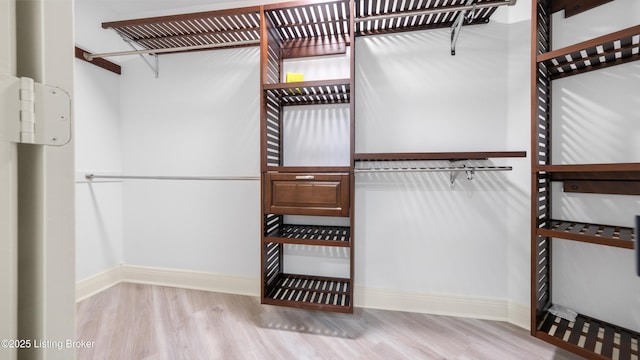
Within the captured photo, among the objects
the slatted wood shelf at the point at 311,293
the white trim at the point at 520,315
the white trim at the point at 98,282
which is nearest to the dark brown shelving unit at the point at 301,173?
the slatted wood shelf at the point at 311,293

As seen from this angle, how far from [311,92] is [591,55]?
147 cm

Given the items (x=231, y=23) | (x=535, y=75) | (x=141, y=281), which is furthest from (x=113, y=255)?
(x=535, y=75)

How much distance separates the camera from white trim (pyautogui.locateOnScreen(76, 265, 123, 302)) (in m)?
1.95

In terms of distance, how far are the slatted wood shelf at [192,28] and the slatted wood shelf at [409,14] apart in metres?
0.69

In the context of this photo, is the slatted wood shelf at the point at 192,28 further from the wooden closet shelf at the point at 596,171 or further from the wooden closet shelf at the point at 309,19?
the wooden closet shelf at the point at 596,171

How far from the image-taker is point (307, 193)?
60.7 inches

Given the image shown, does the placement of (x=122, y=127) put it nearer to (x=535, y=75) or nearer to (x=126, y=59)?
(x=126, y=59)

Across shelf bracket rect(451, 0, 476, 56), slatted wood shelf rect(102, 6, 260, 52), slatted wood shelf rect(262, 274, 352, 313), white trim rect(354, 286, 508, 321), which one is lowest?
white trim rect(354, 286, 508, 321)

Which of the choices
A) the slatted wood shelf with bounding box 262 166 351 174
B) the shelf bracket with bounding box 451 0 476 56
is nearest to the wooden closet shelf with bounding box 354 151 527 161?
the slatted wood shelf with bounding box 262 166 351 174

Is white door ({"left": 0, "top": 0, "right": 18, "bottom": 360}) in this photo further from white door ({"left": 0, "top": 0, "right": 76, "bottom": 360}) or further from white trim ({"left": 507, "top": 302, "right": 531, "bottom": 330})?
white trim ({"left": 507, "top": 302, "right": 531, "bottom": 330})

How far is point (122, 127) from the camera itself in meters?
2.24

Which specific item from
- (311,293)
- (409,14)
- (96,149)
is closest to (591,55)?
(409,14)

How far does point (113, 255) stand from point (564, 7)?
140 inches

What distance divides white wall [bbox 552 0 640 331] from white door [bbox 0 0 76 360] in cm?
207
